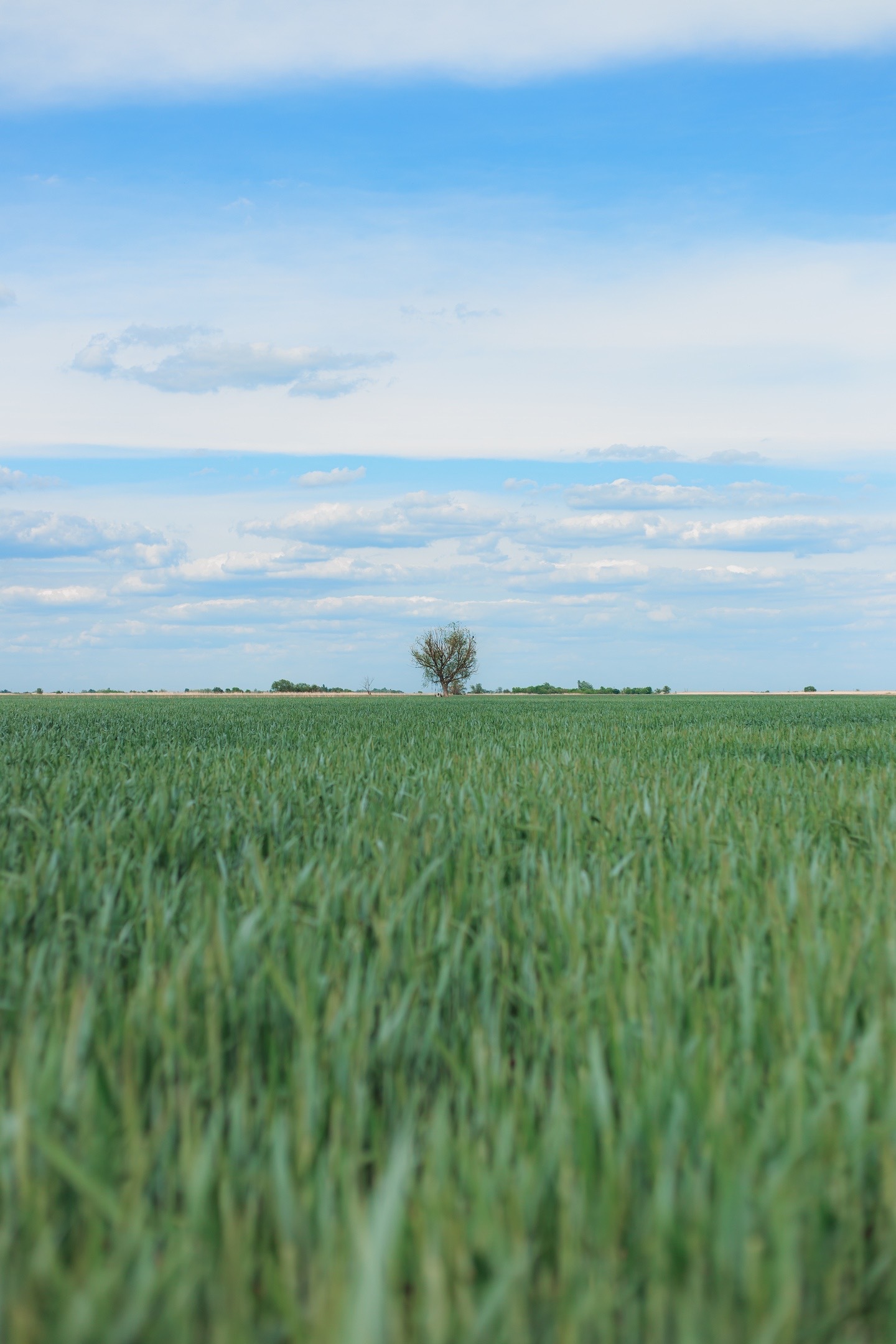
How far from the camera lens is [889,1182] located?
1.56 m

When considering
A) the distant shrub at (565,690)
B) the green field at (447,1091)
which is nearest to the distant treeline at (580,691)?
the distant shrub at (565,690)

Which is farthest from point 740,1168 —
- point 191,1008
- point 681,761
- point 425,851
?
point 681,761

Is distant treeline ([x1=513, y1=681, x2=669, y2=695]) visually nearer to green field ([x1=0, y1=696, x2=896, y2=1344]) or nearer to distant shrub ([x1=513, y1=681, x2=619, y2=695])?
distant shrub ([x1=513, y1=681, x2=619, y2=695])

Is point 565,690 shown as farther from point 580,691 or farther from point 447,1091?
point 447,1091

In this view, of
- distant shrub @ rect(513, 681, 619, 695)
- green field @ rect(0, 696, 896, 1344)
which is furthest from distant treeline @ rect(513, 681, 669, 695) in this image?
green field @ rect(0, 696, 896, 1344)

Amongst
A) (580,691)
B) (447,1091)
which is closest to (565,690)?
(580,691)

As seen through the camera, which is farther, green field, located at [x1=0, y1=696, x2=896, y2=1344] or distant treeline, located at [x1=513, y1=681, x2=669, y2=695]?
distant treeline, located at [x1=513, y1=681, x2=669, y2=695]

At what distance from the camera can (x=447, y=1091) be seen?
6.26 ft

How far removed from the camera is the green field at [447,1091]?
1.24m

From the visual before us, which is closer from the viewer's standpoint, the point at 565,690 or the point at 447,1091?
the point at 447,1091

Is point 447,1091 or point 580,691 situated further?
point 580,691

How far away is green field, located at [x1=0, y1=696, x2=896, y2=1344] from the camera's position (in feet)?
4.06

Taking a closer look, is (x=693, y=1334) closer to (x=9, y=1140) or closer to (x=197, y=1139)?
(x=197, y=1139)

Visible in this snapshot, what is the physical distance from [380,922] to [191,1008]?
59 cm
